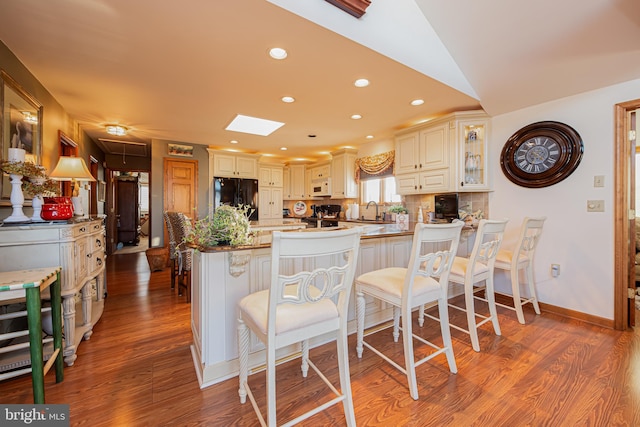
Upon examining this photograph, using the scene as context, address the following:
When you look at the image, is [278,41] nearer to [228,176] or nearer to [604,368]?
[604,368]

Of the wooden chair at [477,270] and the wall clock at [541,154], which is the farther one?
the wall clock at [541,154]

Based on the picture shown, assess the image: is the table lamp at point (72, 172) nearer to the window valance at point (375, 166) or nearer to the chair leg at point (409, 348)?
the chair leg at point (409, 348)

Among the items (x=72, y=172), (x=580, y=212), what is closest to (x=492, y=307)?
(x=580, y=212)

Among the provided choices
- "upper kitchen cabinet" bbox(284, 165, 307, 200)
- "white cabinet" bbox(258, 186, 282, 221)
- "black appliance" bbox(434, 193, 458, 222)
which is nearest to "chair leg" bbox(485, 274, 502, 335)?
"black appliance" bbox(434, 193, 458, 222)

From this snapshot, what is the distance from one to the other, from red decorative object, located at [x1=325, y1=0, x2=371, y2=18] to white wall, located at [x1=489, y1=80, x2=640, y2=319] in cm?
225

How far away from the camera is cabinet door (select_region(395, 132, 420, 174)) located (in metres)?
3.68

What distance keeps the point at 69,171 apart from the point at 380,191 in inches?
170

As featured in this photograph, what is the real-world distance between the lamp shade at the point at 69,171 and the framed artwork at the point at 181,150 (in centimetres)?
259

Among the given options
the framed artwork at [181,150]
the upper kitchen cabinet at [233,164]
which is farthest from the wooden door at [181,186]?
the upper kitchen cabinet at [233,164]

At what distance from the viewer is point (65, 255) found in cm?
170

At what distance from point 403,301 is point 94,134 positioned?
5.49 m

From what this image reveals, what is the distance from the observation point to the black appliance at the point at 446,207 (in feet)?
11.4

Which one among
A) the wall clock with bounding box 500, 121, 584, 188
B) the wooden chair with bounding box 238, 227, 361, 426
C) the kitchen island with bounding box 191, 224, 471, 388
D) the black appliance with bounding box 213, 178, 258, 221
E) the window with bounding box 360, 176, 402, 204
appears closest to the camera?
the wooden chair with bounding box 238, 227, 361, 426

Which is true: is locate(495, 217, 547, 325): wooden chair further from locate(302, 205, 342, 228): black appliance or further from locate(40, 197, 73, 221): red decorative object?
locate(40, 197, 73, 221): red decorative object
